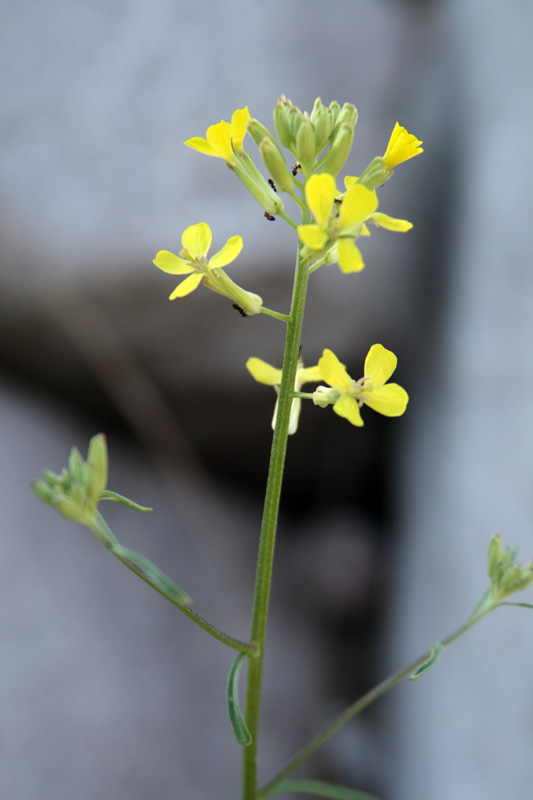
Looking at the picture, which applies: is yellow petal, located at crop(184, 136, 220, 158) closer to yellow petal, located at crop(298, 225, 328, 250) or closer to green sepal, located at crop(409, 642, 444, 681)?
yellow petal, located at crop(298, 225, 328, 250)

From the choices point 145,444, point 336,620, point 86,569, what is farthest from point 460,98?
point 86,569

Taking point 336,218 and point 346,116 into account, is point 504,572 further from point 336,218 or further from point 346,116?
point 346,116

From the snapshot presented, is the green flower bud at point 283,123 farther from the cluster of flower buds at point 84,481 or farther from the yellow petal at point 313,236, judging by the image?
the cluster of flower buds at point 84,481

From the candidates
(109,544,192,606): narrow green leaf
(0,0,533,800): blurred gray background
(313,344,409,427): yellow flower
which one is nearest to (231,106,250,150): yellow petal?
(313,344,409,427): yellow flower

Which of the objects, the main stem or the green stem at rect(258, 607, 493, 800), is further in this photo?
the green stem at rect(258, 607, 493, 800)

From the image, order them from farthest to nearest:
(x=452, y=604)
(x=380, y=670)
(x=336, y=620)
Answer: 1. (x=336, y=620)
2. (x=380, y=670)
3. (x=452, y=604)

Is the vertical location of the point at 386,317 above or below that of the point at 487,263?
below

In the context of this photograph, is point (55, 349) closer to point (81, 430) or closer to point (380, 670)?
point (81, 430)
